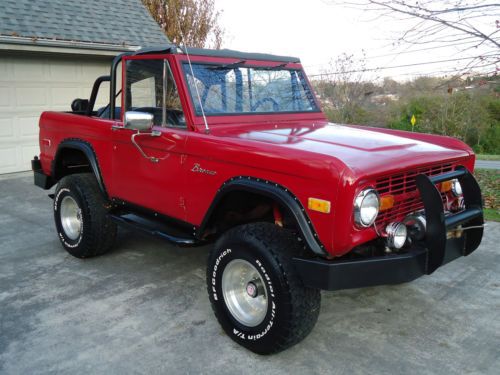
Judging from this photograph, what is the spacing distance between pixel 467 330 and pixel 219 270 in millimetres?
1812

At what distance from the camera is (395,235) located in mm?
2875

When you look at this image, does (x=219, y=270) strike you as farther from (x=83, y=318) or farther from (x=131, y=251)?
(x=131, y=251)

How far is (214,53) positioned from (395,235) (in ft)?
7.04

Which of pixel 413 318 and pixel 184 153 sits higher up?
pixel 184 153

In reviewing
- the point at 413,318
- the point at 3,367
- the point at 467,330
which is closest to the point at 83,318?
the point at 3,367

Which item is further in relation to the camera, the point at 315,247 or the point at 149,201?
the point at 149,201

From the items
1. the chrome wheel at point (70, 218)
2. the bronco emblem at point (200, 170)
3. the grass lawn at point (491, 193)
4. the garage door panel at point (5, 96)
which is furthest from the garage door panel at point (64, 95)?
the grass lawn at point (491, 193)

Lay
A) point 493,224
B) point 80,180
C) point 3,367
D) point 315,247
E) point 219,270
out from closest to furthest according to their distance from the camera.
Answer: point 315,247
point 3,367
point 219,270
point 80,180
point 493,224

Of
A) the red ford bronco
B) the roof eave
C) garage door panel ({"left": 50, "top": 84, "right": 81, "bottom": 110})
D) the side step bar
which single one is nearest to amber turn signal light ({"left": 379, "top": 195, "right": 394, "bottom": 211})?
the red ford bronco

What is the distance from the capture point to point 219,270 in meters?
3.28

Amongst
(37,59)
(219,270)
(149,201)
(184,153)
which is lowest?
(219,270)

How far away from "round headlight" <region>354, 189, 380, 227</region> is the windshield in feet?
5.07

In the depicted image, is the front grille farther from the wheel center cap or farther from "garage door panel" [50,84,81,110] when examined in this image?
"garage door panel" [50,84,81,110]

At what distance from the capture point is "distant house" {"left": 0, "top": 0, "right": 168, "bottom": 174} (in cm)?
889
